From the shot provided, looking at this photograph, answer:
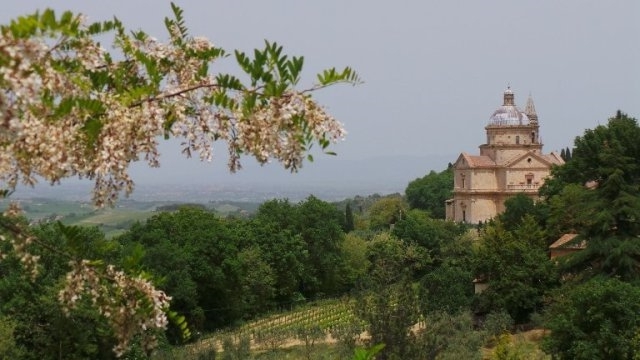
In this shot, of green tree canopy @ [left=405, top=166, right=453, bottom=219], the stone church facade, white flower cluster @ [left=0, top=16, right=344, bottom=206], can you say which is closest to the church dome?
the stone church facade

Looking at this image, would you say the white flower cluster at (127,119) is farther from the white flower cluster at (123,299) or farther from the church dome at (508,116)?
the church dome at (508,116)

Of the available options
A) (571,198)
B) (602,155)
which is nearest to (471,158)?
(571,198)

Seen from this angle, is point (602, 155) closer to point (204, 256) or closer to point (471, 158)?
point (204, 256)

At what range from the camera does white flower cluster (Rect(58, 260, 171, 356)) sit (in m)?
4.74

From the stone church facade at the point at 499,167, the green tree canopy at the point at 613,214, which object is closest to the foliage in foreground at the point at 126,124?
the green tree canopy at the point at 613,214

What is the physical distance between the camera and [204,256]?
135ft

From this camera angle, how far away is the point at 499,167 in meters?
68.9

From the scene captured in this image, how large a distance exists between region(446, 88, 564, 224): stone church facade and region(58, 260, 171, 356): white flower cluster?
213 feet

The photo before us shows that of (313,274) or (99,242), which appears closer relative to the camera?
(99,242)

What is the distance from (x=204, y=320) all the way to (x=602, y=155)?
850 inches

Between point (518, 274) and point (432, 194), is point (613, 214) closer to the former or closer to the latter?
point (518, 274)

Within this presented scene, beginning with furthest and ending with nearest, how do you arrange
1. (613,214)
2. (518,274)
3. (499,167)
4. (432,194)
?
1. (432,194)
2. (499,167)
3. (518,274)
4. (613,214)

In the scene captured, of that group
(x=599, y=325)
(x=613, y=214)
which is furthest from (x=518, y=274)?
(x=599, y=325)

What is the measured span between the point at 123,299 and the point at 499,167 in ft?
216
